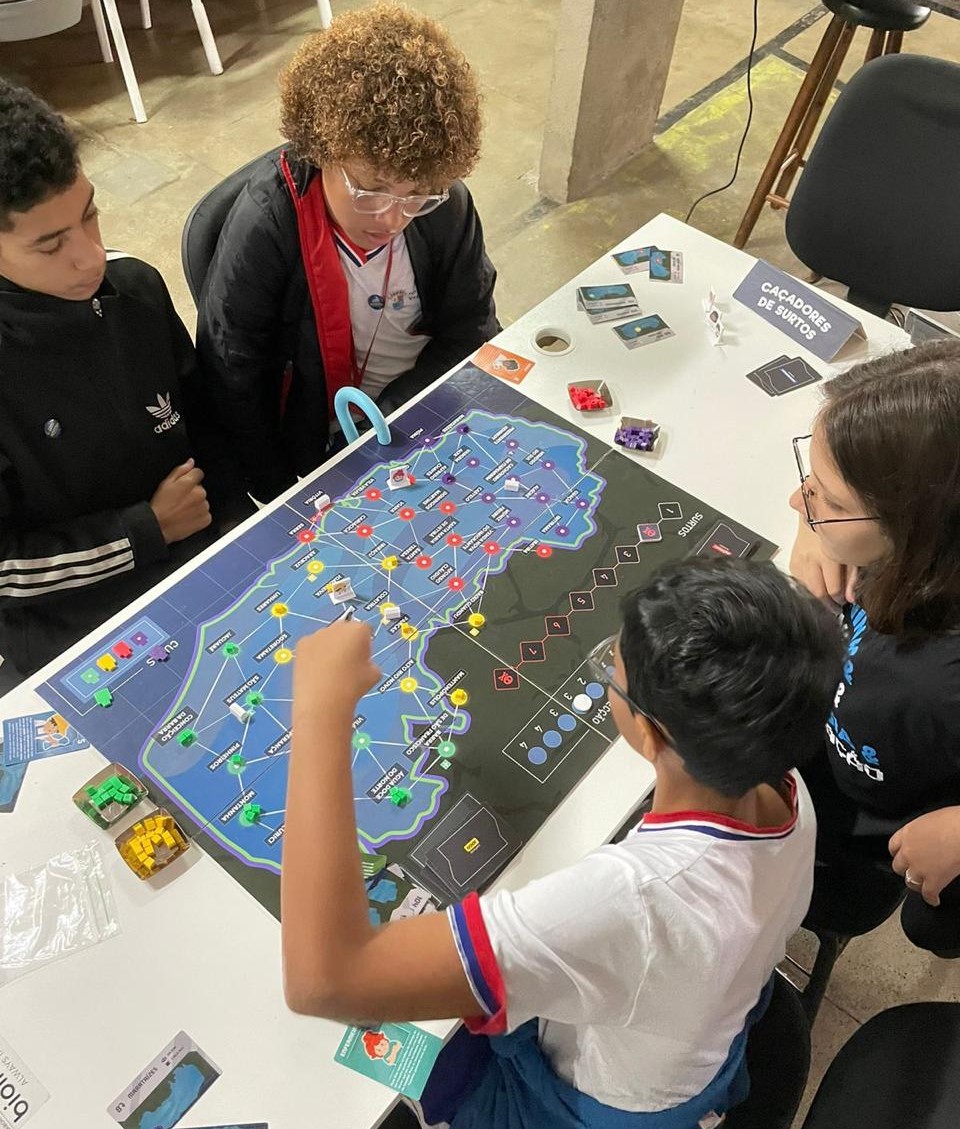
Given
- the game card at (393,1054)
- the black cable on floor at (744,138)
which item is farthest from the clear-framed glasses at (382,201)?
the black cable on floor at (744,138)

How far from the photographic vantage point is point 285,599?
1.35m

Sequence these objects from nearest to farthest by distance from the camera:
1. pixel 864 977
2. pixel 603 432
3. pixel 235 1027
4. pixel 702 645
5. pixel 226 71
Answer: pixel 702 645, pixel 235 1027, pixel 603 432, pixel 864 977, pixel 226 71

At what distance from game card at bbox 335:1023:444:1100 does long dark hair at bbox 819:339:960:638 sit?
2.61 feet

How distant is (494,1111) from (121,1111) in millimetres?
428

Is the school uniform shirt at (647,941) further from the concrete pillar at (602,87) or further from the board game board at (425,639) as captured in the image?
the concrete pillar at (602,87)

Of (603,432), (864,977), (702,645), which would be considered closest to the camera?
(702,645)

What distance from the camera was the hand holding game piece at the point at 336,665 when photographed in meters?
1.01

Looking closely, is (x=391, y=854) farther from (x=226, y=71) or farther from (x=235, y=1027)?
(x=226, y=71)

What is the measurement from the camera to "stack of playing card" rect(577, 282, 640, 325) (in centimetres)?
177

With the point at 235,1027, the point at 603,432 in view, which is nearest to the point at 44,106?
the point at 603,432

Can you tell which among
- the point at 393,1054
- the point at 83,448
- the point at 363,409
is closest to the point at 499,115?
the point at 363,409

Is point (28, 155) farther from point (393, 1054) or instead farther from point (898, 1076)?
point (898, 1076)

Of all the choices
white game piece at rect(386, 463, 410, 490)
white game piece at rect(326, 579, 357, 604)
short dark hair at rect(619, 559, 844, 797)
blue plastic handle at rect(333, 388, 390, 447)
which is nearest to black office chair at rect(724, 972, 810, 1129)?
short dark hair at rect(619, 559, 844, 797)

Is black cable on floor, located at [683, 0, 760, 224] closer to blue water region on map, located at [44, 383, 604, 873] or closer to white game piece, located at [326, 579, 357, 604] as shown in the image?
blue water region on map, located at [44, 383, 604, 873]
